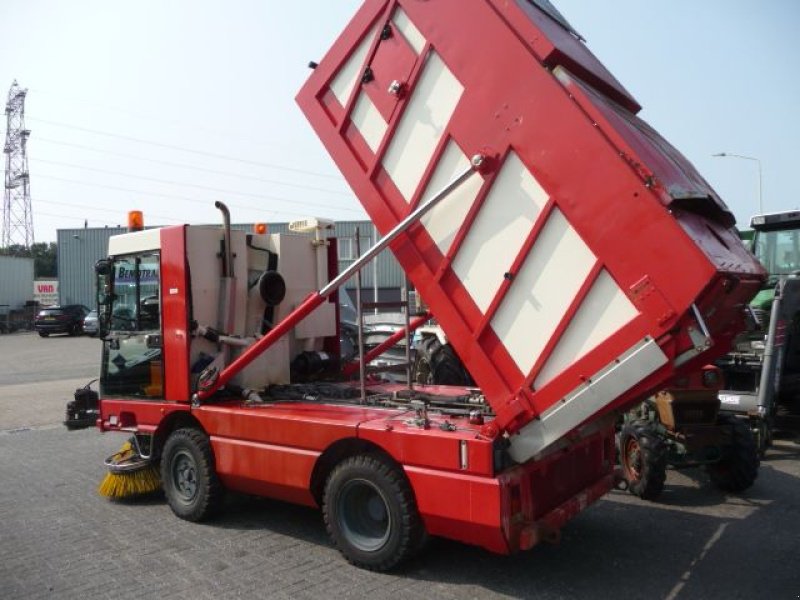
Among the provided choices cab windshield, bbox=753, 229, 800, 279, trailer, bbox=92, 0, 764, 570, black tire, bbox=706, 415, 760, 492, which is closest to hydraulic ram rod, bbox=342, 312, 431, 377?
trailer, bbox=92, 0, 764, 570

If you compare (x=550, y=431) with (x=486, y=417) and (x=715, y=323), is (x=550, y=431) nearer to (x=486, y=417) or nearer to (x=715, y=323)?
(x=486, y=417)

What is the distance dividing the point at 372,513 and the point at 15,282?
44.2 metres

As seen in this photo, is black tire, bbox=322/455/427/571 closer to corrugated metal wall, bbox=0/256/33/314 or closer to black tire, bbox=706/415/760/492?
black tire, bbox=706/415/760/492

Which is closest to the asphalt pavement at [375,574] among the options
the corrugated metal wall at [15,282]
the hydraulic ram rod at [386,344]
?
the hydraulic ram rod at [386,344]

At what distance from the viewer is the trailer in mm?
3463

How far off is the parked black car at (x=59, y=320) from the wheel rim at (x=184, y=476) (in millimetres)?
27866

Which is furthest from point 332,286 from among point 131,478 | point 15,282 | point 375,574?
point 15,282

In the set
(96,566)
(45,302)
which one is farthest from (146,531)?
(45,302)

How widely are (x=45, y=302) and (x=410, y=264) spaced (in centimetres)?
4757

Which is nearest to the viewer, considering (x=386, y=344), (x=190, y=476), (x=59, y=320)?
(x=190, y=476)

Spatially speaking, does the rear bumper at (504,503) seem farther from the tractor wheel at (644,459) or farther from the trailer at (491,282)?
the tractor wheel at (644,459)

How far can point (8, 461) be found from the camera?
8.06 m

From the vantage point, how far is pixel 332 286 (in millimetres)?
4633

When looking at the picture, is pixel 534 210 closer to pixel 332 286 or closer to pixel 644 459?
pixel 332 286
